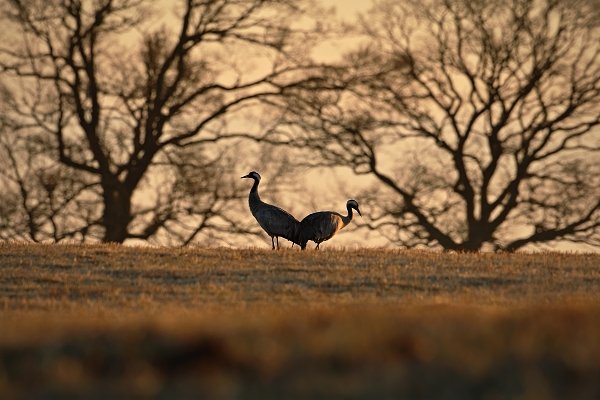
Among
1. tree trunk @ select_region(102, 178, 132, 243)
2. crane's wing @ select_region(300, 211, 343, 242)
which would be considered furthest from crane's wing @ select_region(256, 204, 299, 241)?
tree trunk @ select_region(102, 178, 132, 243)

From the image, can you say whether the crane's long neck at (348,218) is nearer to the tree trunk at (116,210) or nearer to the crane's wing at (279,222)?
the crane's wing at (279,222)

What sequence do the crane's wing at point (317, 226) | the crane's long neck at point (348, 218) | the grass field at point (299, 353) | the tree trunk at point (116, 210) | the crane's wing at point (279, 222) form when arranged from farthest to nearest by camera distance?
the tree trunk at point (116, 210), the crane's long neck at point (348, 218), the crane's wing at point (279, 222), the crane's wing at point (317, 226), the grass field at point (299, 353)

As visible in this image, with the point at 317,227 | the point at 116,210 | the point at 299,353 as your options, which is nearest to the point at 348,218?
the point at 317,227

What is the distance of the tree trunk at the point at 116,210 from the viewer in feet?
135

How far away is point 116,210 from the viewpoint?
135 feet

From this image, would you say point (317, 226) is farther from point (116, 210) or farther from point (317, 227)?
point (116, 210)

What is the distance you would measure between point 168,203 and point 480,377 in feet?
99.8

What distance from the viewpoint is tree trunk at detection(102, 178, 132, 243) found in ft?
135

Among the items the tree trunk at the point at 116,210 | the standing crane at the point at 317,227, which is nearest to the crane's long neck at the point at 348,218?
the standing crane at the point at 317,227

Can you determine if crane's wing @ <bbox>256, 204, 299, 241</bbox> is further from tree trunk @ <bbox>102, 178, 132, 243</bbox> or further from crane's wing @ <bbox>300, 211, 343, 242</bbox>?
tree trunk @ <bbox>102, 178, 132, 243</bbox>

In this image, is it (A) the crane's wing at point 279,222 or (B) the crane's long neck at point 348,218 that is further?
(B) the crane's long neck at point 348,218

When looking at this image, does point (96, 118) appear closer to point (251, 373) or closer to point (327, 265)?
point (327, 265)

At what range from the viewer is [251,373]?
37.0 ft

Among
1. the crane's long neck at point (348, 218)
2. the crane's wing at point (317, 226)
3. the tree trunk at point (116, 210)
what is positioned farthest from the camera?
the tree trunk at point (116, 210)
